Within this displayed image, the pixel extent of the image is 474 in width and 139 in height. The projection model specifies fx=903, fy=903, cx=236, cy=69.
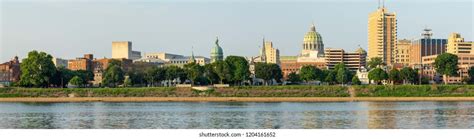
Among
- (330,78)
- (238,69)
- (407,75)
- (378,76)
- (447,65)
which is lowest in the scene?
(330,78)

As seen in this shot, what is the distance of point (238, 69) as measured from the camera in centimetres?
11825

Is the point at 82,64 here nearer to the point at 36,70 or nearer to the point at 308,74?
the point at 308,74

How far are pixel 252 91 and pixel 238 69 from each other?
45.6ft

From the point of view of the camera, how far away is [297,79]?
14688 cm

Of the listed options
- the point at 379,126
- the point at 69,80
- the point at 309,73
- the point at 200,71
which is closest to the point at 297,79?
the point at 309,73

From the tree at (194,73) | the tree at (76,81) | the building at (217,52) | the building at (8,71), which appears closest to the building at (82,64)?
the building at (217,52)

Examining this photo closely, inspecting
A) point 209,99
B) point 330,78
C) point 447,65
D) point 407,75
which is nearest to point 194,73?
point 209,99

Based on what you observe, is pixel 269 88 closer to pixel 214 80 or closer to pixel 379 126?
pixel 214 80

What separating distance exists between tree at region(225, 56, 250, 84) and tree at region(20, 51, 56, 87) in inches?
939

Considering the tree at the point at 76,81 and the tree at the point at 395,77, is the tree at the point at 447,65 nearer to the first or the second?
the tree at the point at 395,77

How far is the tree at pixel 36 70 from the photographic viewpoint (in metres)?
108

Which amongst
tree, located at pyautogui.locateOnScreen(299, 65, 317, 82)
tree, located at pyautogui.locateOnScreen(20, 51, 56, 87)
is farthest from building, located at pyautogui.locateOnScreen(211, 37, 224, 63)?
tree, located at pyautogui.locateOnScreen(20, 51, 56, 87)

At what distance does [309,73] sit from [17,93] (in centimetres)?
4921

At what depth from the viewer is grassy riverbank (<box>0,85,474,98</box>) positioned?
334 feet
